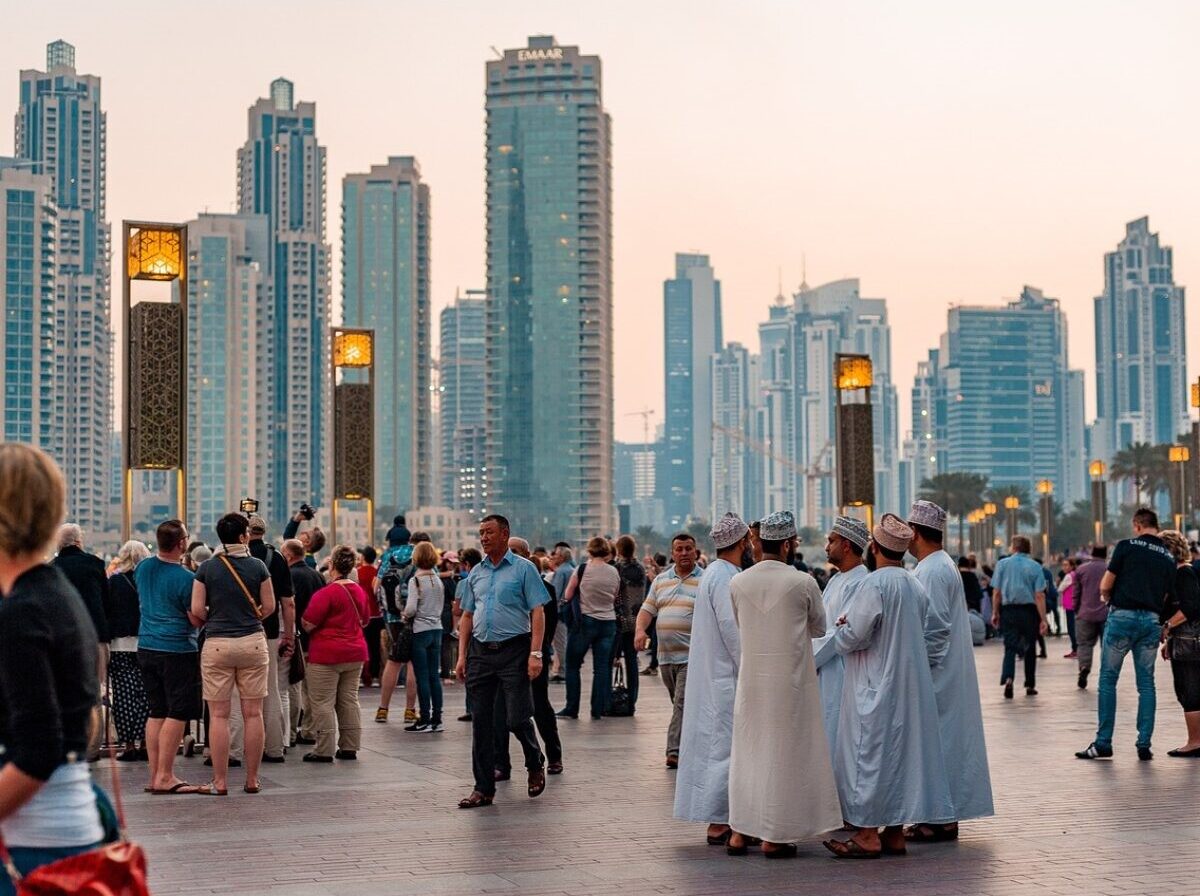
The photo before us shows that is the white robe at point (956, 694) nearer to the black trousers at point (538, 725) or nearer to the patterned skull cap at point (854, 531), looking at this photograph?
the patterned skull cap at point (854, 531)

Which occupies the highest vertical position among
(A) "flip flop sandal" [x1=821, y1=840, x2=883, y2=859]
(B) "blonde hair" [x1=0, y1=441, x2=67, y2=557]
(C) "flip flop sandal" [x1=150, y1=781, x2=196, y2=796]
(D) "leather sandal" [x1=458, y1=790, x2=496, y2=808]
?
(B) "blonde hair" [x1=0, y1=441, x2=67, y2=557]

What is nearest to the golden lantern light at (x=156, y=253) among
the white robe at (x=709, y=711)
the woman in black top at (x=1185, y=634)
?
the white robe at (x=709, y=711)

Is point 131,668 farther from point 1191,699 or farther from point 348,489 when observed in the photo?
point 348,489

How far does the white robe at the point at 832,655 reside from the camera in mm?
9156

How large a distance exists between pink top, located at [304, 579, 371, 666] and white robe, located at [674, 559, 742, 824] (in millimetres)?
4819

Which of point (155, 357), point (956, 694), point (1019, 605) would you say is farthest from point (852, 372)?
point (956, 694)

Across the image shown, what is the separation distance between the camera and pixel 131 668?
13180 millimetres

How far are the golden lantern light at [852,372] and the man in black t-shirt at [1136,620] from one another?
16202 mm

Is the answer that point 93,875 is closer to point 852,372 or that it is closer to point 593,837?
point 593,837

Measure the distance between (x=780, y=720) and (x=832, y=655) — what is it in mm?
790

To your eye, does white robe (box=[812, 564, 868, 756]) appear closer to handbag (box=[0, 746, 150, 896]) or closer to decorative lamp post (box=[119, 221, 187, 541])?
handbag (box=[0, 746, 150, 896])

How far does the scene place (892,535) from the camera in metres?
9.08

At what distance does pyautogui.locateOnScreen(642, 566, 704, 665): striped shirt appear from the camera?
13.1 metres

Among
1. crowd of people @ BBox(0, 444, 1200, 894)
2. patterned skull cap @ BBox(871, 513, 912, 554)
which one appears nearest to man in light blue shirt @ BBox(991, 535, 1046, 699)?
crowd of people @ BBox(0, 444, 1200, 894)
